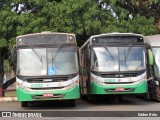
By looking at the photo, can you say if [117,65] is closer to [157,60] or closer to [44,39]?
[157,60]

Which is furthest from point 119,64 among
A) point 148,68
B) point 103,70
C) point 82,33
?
point 82,33

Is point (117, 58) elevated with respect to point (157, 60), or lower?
elevated

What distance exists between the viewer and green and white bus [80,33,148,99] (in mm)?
18734

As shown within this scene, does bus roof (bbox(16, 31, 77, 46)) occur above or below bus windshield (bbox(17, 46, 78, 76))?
above

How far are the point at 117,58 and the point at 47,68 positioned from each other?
3409 millimetres

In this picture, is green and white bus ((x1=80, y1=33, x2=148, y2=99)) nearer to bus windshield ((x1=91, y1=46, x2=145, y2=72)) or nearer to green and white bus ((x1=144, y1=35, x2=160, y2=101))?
bus windshield ((x1=91, y1=46, x2=145, y2=72))

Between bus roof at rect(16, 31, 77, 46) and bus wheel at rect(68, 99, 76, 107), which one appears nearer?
bus roof at rect(16, 31, 77, 46)

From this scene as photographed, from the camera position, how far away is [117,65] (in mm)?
19047

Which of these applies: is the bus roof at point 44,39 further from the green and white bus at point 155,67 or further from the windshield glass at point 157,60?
the windshield glass at point 157,60

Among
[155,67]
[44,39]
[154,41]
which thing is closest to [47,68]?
[44,39]

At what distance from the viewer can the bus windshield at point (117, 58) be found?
750 inches

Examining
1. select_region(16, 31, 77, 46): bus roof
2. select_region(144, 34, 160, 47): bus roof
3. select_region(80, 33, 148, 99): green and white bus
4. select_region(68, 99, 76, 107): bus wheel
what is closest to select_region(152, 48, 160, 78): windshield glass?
select_region(144, 34, 160, 47): bus roof

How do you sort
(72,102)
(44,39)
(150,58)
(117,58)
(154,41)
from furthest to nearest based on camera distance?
1. (154,41)
2. (150,58)
3. (117,58)
4. (72,102)
5. (44,39)

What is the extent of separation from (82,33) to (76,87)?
857 cm
